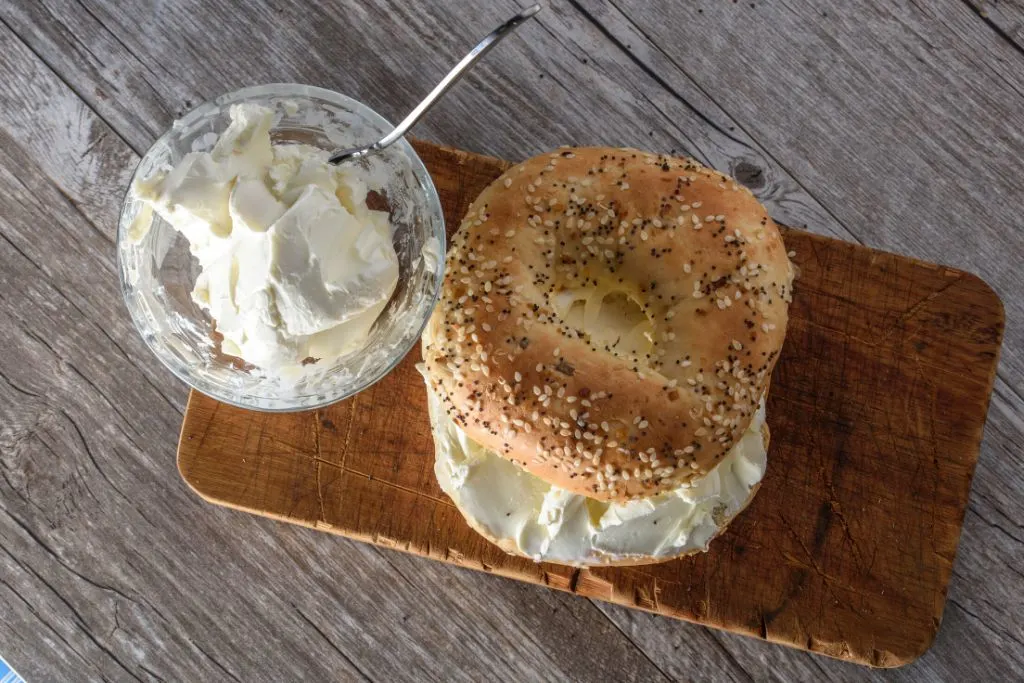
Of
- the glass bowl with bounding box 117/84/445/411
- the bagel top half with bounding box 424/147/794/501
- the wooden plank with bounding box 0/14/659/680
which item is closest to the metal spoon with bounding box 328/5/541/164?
the glass bowl with bounding box 117/84/445/411

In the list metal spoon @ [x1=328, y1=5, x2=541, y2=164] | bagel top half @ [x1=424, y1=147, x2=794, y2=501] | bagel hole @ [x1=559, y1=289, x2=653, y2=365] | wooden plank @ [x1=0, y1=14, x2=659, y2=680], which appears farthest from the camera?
wooden plank @ [x1=0, y1=14, x2=659, y2=680]

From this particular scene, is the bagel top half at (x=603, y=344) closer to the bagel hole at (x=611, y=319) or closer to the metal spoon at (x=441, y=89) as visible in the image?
the bagel hole at (x=611, y=319)

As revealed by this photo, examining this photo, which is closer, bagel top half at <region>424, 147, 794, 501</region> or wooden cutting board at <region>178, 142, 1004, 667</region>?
bagel top half at <region>424, 147, 794, 501</region>

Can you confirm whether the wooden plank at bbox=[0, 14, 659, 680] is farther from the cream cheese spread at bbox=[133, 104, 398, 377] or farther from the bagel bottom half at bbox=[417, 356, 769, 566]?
the cream cheese spread at bbox=[133, 104, 398, 377]

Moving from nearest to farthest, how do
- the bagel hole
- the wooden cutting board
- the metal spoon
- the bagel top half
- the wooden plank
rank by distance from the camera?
1. the metal spoon
2. the bagel top half
3. the bagel hole
4. the wooden cutting board
5. the wooden plank

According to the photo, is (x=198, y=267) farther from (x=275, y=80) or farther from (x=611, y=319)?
(x=611, y=319)

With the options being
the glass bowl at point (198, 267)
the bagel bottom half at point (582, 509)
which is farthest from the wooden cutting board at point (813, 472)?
the glass bowl at point (198, 267)

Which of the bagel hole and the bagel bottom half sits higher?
the bagel hole

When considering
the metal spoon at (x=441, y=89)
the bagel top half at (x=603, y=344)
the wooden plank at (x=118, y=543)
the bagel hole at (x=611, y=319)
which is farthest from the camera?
the wooden plank at (x=118, y=543)

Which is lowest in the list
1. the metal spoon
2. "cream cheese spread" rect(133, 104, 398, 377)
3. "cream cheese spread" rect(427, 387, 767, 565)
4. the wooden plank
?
the wooden plank
